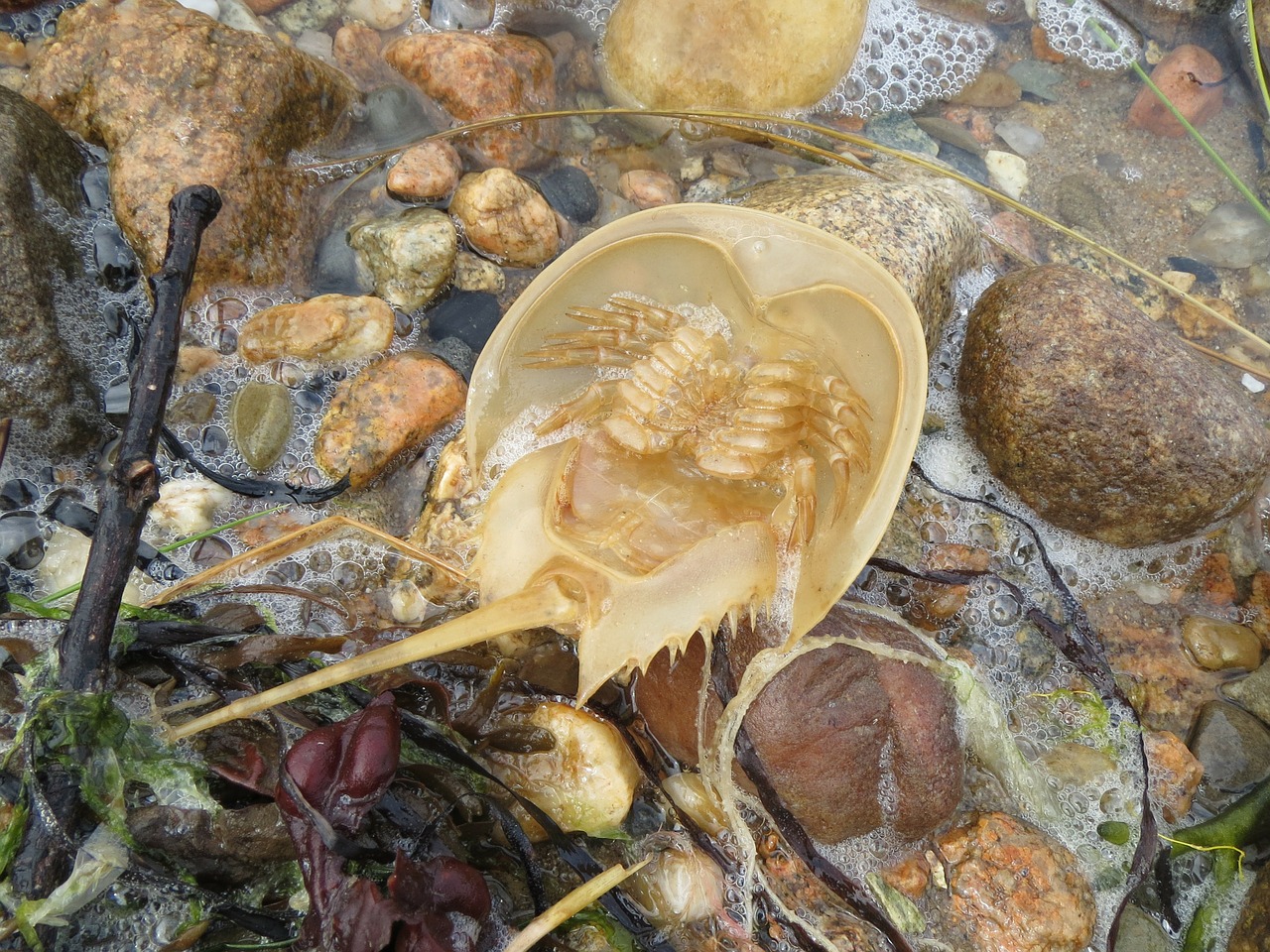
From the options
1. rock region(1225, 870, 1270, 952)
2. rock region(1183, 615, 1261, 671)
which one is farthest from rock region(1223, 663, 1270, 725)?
rock region(1225, 870, 1270, 952)

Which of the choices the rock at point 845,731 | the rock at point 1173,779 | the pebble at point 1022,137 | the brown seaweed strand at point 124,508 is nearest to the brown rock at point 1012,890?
the rock at point 845,731

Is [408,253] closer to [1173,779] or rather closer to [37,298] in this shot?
[37,298]

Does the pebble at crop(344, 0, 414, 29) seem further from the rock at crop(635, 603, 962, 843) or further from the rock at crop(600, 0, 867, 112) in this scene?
the rock at crop(635, 603, 962, 843)

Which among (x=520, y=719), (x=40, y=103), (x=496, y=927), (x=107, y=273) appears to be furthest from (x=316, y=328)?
(x=496, y=927)

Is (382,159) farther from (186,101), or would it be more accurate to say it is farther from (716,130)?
(716,130)

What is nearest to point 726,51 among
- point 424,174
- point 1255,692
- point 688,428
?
point 424,174
